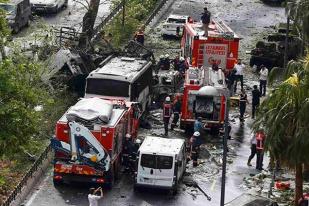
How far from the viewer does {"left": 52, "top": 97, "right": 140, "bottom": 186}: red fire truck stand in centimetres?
2647

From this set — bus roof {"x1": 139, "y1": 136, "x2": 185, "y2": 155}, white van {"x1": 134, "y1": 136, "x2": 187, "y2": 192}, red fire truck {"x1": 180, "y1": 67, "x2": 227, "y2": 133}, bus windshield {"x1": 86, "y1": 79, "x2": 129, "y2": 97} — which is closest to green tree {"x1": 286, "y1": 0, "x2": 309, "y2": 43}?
red fire truck {"x1": 180, "y1": 67, "x2": 227, "y2": 133}

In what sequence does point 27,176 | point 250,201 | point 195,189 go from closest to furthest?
point 250,201 < point 27,176 < point 195,189

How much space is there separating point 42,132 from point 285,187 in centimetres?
900

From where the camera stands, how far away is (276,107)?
23453mm

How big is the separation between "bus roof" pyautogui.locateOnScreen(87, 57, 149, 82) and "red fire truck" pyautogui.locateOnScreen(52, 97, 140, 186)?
486cm

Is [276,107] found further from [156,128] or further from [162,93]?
[162,93]

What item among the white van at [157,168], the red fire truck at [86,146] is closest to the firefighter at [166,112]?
the red fire truck at [86,146]

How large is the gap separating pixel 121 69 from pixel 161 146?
6603 millimetres

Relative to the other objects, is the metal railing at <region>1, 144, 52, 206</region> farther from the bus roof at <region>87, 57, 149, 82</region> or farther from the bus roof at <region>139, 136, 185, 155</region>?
the bus roof at <region>87, 57, 149, 82</region>

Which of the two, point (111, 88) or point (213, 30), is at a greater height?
point (213, 30)

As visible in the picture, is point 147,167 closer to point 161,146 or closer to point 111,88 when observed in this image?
point 161,146

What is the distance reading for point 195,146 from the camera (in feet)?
97.5

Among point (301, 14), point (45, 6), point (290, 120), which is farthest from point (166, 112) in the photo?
point (45, 6)

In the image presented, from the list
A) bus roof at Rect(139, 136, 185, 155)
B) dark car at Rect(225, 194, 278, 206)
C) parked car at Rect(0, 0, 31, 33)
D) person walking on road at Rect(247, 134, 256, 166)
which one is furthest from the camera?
parked car at Rect(0, 0, 31, 33)
